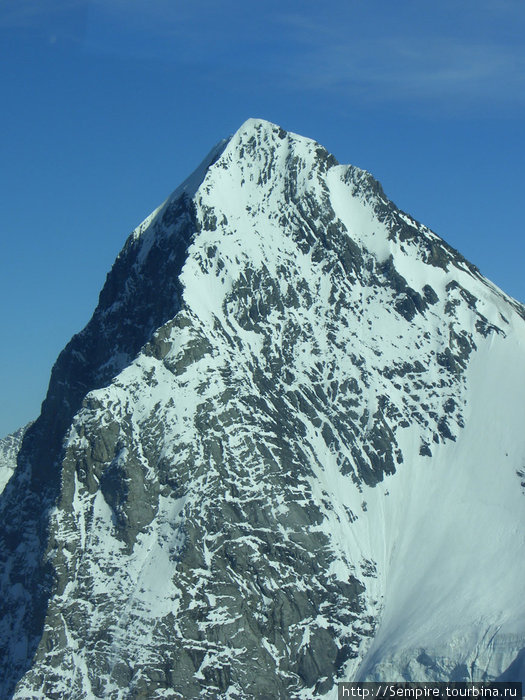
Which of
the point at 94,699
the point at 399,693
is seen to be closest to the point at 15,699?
the point at 94,699

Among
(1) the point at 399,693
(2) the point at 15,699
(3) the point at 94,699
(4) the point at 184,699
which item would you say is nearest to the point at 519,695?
(1) the point at 399,693

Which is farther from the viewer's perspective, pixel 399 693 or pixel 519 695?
pixel 519 695

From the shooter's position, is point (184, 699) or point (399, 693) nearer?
point (399, 693)

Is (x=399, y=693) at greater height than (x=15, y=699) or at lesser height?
lesser


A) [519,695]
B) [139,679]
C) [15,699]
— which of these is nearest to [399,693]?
[519,695]

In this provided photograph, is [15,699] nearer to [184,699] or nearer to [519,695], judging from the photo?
[184,699]

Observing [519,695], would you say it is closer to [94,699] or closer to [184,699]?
[184,699]

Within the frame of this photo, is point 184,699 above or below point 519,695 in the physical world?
above

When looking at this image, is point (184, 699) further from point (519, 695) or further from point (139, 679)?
point (519, 695)
